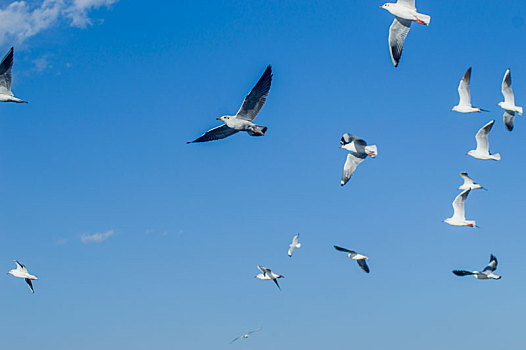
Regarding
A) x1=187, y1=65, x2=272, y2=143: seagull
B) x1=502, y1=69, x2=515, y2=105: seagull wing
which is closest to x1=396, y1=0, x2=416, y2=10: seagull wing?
x1=187, y1=65, x2=272, y2=143: seagull

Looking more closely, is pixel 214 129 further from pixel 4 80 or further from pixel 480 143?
pixel 480 143

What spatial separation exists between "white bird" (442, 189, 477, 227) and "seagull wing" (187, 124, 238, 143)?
53.7ft

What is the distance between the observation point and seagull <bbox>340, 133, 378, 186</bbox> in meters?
30.0

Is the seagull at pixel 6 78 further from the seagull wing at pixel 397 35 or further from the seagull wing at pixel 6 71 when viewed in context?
the seagull wing at pixel 397 35

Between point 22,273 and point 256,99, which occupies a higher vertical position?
point 256,99

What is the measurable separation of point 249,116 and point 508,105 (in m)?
20.3

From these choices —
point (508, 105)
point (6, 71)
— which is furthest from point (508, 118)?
point (6, 71)

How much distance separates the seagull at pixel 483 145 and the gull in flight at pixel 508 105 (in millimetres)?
885

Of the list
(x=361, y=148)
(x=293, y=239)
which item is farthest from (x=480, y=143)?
(x=293, y=239)

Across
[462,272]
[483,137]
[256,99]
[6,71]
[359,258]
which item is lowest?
[359,258]

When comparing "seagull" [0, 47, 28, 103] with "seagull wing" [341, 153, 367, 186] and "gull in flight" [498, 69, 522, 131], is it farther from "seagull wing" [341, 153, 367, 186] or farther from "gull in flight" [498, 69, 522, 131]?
"gull in flight" [498, 69, 522, 131]

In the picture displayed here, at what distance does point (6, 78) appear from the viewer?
3006cm

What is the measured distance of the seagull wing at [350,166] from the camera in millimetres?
31719

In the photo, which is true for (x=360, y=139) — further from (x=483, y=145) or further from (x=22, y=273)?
(x=22, y=273)
